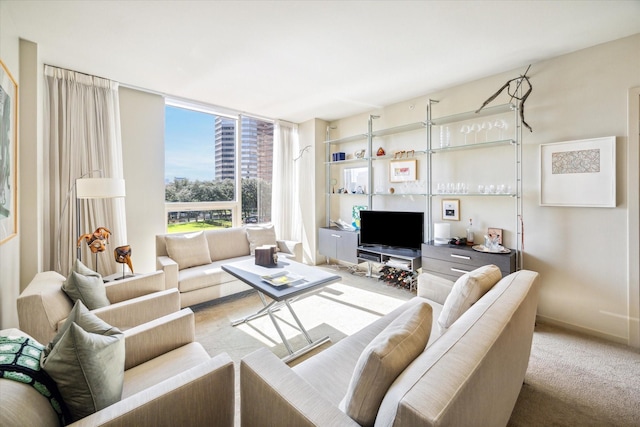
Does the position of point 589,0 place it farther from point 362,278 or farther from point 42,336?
point 42,336

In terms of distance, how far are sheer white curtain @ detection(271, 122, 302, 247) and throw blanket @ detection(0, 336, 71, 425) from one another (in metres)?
4.06

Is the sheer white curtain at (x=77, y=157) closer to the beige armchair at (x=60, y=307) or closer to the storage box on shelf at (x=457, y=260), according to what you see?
the beige armchair at (x=60, y=307)

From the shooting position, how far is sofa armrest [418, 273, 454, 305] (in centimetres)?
226

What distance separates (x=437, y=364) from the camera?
0.90 m

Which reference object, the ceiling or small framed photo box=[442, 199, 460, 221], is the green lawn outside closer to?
the ceiling

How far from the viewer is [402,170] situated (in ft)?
13.4

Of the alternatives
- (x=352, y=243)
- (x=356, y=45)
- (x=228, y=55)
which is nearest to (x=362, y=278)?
(x=352, y=243)

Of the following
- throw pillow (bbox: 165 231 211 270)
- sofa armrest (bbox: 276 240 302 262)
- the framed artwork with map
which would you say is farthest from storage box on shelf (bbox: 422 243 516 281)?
throw pillow (bbox: 165 231 211 270)

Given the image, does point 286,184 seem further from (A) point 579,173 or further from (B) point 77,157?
(A) point 579,173

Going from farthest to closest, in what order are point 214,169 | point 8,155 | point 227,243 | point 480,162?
point 214,169, point 227,243, point 480,162, point 8,155

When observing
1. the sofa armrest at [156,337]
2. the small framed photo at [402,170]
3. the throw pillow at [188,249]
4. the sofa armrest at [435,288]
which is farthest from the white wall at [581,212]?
the throw pillow at [188,249]

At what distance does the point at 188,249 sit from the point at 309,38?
2786 millimetres

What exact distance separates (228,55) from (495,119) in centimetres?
303

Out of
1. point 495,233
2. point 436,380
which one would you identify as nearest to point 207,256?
point 436,380
